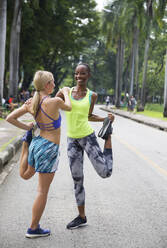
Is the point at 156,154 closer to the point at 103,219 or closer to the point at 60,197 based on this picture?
the point at 60,197

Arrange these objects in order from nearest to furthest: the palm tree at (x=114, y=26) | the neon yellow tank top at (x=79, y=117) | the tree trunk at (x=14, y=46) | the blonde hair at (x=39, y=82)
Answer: the blonde hair at (x=39, y=82) < the neon yellow tank top at (x=79, y=117) < the tree trunk at (x=14, y=46) < the palm tree at (x=114, y=26)

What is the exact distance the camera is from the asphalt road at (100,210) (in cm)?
388

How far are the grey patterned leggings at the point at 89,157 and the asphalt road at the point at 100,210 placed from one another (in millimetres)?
483

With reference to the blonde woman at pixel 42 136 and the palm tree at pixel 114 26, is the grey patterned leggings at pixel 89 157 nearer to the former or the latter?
the blonde woman at pixel 42 136

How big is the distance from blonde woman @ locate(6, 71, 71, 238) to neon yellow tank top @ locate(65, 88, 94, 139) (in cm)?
18

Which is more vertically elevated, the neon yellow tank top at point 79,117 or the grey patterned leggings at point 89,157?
the neon yellow tank top at point 79,117

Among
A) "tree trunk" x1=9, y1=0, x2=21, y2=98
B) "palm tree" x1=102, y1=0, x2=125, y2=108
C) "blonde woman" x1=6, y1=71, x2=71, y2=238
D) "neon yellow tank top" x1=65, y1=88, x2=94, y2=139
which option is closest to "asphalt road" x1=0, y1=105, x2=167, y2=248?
"blonde woman" x1=6, y1=71, x2=71, y2=238

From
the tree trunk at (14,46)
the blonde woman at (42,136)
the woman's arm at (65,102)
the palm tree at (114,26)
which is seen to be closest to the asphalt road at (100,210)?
the blonde woman at (42,136)

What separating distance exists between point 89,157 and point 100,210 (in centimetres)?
111

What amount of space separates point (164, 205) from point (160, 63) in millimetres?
61501

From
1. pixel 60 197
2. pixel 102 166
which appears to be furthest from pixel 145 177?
pixel 102 166

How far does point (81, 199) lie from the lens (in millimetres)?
4242

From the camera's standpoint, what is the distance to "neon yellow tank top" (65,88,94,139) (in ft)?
13.3

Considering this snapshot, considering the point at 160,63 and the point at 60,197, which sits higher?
the point at 160,63
